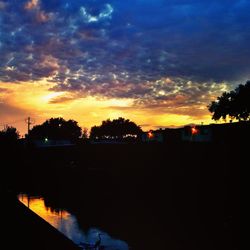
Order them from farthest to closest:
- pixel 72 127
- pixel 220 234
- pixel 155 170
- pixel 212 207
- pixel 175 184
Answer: pixel 72 127 → pixel 155 170 → pixel 175 184 → pixel 212 207 → pixel 220 234

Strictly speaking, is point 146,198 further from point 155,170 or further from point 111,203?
point 155,170

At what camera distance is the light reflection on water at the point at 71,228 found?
18952 mm

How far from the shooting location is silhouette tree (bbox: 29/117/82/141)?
139 metres

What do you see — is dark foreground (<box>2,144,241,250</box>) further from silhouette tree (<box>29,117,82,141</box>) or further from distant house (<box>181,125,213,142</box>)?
silhouette tree (<box>29,117,82,141</box>)

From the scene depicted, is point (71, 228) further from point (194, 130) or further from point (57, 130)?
point (57, 130)

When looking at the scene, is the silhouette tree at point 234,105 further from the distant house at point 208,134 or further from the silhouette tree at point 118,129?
the silhouette tree at point 118,129

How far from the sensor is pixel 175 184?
108ft

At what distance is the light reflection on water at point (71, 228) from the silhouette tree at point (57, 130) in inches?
4227

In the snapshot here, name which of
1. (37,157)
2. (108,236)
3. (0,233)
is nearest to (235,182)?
(108,236)

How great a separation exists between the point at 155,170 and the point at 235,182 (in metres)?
11.2

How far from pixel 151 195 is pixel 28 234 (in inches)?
1092

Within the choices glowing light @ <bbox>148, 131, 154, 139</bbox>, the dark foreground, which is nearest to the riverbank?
the dark foreground

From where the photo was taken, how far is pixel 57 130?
461 ft

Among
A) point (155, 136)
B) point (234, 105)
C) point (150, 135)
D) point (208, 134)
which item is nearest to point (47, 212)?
point (208, 134)
